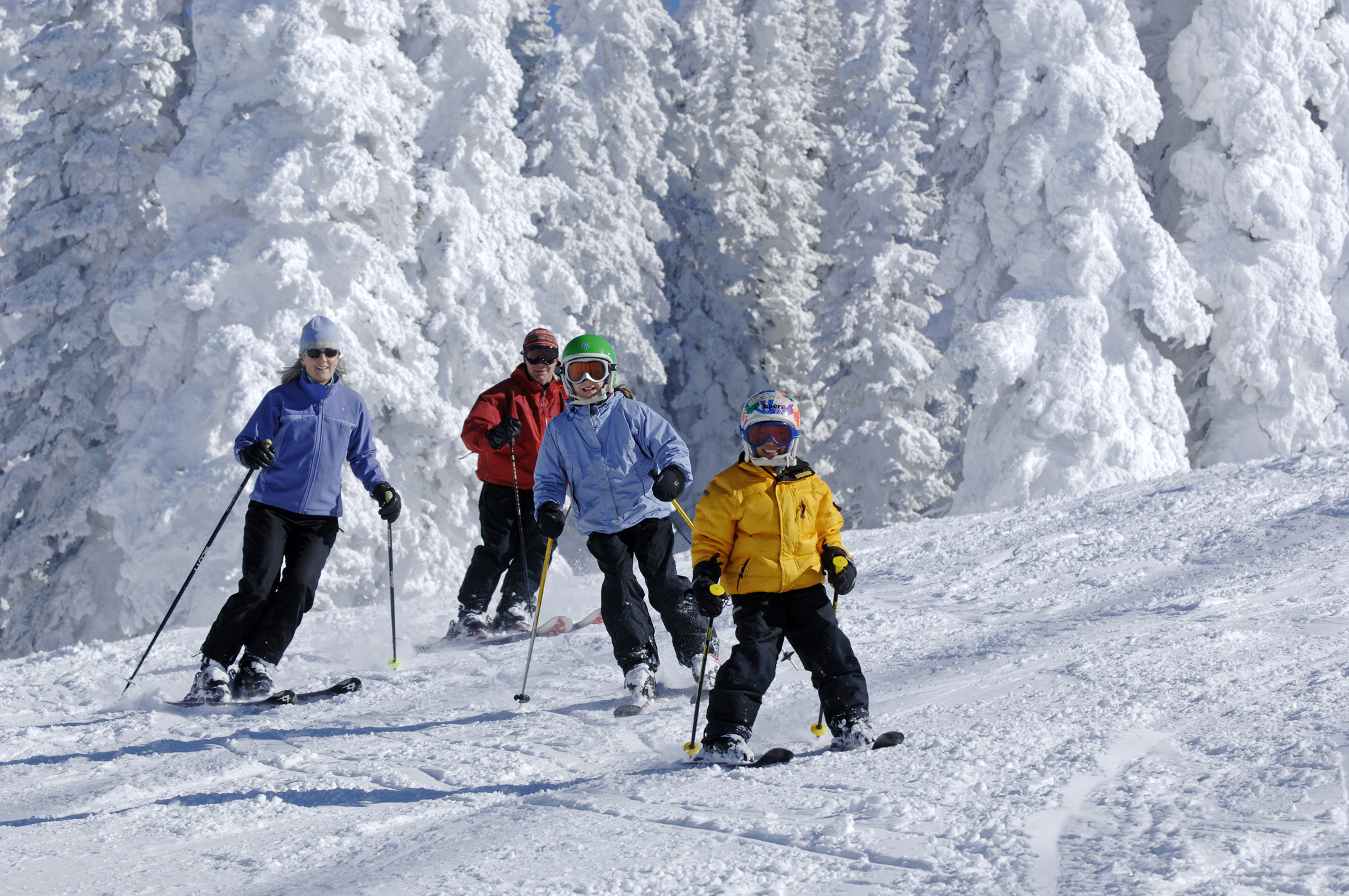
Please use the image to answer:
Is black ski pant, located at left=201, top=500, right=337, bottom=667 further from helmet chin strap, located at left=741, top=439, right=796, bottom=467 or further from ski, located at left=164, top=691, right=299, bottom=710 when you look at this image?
helmet chin strap, located at left=741, top=439, right=796, bottom=467

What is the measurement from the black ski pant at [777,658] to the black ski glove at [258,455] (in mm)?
2807

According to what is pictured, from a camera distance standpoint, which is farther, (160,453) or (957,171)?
(957,171)

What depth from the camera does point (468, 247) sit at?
1567 cm

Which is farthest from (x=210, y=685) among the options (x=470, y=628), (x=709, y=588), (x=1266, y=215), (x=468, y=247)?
(x=1266, y=215)

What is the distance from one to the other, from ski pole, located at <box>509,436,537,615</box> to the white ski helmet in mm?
3147

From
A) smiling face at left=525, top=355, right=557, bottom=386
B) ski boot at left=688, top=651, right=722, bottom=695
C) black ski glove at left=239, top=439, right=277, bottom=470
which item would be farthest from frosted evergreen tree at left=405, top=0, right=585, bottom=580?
ski boot at left=688, top=651, right=722, bottom=695

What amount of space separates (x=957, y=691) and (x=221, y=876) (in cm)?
307

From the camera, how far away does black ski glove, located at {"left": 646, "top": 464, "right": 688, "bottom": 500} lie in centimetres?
483

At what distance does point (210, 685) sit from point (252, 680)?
215 mm

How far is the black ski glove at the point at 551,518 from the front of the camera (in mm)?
5074

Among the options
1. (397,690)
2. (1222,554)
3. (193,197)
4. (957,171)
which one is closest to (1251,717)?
(1222,554)

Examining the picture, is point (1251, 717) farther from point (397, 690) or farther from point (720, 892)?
point (397, 690)

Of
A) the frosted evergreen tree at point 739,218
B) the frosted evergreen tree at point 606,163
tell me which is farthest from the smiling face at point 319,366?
the frosted evergreen tree at point 739,218

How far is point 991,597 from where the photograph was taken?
22.2 feet
